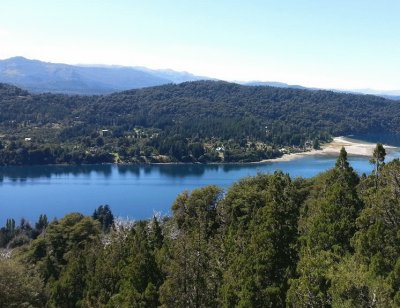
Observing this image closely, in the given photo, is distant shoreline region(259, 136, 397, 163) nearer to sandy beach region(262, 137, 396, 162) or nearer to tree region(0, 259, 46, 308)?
sandy beach region(262, 137, 396, 162)

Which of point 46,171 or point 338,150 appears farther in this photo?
point 338,150

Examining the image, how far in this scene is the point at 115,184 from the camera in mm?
123000

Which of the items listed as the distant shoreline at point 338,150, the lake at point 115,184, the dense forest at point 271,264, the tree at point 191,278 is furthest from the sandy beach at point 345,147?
the tree at point 191,278

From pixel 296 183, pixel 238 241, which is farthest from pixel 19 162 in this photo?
pixel 238 241

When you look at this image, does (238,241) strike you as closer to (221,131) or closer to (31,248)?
(31,248)

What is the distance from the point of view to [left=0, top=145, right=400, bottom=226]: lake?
99.2 metres

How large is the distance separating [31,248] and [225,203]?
2233 cm

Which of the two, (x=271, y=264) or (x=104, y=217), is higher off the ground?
(x=271, y=264)

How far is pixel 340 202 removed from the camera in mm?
25172

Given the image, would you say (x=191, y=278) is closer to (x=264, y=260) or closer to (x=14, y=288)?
(x=264, y=260)

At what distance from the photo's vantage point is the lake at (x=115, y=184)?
99.2 metres

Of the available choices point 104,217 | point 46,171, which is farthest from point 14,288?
point 46,171

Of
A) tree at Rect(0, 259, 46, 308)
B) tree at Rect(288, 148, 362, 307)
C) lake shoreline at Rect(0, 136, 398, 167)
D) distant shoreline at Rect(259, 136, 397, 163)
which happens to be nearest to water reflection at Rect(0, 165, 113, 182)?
lake shoreline at Rect(0, 136, 398, 167)

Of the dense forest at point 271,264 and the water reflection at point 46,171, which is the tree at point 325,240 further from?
the water reflection at point 46,171
